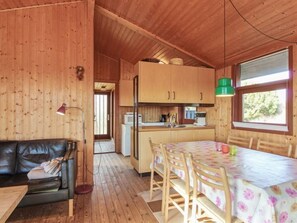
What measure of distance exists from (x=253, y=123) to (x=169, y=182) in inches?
82.8

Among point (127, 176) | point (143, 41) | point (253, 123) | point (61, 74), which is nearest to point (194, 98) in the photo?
point (253, 123)

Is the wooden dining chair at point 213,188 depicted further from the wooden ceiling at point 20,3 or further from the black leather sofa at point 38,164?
the wooden ceiling at point 20,3

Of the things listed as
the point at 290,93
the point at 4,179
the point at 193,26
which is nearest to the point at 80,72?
the point at 4,179

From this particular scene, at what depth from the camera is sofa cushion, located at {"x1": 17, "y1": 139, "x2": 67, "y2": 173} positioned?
2.73 meters

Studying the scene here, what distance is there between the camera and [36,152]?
9.23 feet

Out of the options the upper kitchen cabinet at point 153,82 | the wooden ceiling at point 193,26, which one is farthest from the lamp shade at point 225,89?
the upper kitchen cabinet at point 153,82

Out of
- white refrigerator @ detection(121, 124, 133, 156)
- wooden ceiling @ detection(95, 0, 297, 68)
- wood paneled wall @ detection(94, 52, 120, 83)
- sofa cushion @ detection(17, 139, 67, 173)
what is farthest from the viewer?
wood paneled wall @ detection(94, 52, 120, 83)

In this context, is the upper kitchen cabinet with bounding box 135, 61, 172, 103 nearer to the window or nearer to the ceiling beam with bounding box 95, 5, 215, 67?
the ceiling beam with bounding box 95, 5, 215, 67

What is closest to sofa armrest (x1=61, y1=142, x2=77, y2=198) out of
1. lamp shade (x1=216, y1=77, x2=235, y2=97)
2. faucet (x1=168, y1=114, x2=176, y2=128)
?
lamp shade (x1=216, y1=77, x2=235, y2=97)

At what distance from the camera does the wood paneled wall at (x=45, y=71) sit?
9.89 feet

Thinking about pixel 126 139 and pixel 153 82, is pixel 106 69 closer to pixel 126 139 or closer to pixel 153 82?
pixel 126 139

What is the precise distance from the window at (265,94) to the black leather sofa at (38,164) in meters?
3.08

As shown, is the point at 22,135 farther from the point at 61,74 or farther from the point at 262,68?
the point at 262,68

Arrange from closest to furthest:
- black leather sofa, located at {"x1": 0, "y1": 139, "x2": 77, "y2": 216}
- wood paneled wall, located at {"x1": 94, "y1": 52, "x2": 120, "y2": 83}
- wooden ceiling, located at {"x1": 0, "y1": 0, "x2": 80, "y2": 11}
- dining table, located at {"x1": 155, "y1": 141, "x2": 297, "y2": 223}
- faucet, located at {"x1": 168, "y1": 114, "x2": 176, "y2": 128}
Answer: dining table, located at {"x1": 155, "y1": 141, "x2": 297, "y2": 223} < black leather sofa, located at {"x1": 0, "y1": 139, "x2": 77, "y2": 216} < wooden ceiling, located at {"x1": 0, "y1": 0, "x2": 80, "y2": 11} < faucet, located at {"x1": 168, "y1": 114, "x2": 176, "y2": 128} < wood paneled wall, located at {"x1": 94, "y1": 52, "x2": 120, "y2": 83}
